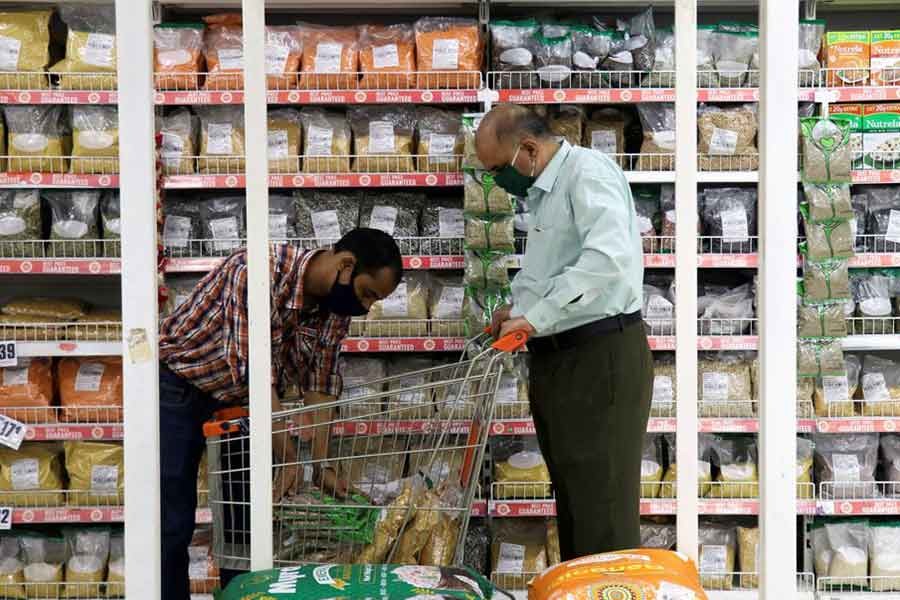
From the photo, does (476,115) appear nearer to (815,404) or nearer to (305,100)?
(305,100)

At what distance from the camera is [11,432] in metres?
3.91

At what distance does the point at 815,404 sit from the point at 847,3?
5.97ft

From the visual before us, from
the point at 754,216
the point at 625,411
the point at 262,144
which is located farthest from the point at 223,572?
the point at 754,216

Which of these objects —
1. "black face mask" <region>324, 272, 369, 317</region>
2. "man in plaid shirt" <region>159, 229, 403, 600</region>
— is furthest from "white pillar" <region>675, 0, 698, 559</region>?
"black face mask" <region>324, 272, 369, 317</region>

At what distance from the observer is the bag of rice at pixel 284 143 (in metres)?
4.01

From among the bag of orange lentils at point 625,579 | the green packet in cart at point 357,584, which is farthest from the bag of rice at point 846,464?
the green packet in cart at point 357,584

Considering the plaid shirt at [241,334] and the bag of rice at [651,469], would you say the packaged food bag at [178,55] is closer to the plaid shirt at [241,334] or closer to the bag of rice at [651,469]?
the plaid shirt at [241,334]

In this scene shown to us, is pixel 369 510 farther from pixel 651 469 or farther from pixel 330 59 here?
pixel 330 59

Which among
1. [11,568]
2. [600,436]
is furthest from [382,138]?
[11,568]

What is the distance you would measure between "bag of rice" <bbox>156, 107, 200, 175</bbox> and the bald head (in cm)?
174

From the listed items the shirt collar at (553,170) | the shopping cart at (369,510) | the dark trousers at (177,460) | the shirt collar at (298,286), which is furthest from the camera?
the dark trousers at (177,460)

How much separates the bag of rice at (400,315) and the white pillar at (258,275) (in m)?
2.26

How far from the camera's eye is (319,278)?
282 cm

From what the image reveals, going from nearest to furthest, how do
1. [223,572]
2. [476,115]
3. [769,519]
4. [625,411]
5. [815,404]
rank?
[769,519] < [625,411] < [223,572] < [476,115] < [815,404]
